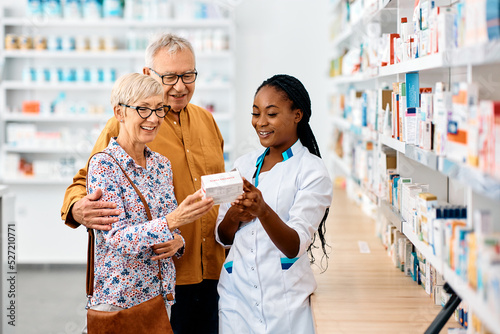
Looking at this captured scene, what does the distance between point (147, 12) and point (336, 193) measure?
2902mm

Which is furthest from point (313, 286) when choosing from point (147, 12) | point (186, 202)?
point (147, 12)

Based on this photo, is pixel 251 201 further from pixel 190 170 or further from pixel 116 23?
pixel 116 23

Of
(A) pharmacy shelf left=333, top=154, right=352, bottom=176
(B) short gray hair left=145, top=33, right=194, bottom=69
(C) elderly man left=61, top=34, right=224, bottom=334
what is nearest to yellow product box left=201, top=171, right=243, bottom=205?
(C) elderly man left=61, top=34, right=224, bottom=334

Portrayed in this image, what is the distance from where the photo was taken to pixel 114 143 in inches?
83.7

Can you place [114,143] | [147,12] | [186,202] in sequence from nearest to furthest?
[186,202]
[114,143]
[147,12]

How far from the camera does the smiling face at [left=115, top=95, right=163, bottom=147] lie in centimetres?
209

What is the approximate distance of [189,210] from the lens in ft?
6.44

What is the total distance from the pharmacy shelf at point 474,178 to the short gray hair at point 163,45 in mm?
1256

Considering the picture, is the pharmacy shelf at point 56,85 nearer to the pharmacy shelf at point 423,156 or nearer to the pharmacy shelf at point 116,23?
the pharmacy shelf at point 116,23

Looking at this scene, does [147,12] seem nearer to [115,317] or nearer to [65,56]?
[65,56]

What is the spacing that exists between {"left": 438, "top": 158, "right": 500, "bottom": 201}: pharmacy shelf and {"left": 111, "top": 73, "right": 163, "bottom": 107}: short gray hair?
1.08m

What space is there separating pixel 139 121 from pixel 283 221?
66 centimetres

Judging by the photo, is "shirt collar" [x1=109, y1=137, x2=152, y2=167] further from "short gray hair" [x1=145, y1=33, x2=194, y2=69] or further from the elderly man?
"short gray hair" [x1=145, y1=33, x2=194, y2=69]

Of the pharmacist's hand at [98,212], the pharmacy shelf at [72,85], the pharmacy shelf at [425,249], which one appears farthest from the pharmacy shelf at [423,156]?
the pharmacy shelf at [72,85]
